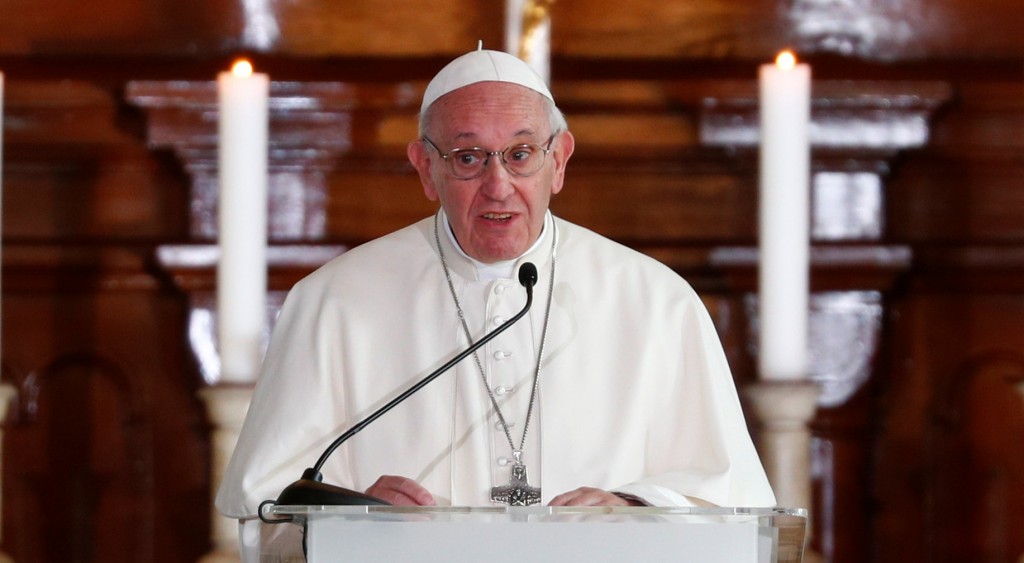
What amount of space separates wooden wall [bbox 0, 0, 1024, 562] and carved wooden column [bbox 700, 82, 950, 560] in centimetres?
1

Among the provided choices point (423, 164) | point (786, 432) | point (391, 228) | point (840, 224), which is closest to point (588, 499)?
point (423, 164)

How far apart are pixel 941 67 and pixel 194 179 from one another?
208 cm

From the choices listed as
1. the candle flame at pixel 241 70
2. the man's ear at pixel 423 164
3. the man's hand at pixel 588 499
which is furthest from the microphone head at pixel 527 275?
the candle flame at pixel 241 70

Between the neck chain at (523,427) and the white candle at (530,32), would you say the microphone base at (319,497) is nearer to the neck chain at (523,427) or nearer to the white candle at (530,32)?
the neck chain at (523,427)

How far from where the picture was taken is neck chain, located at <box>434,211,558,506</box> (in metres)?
2.79

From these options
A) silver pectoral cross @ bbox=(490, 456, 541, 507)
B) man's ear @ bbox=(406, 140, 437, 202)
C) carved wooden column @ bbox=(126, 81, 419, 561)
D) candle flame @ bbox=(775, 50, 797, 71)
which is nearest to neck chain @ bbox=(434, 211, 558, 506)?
silver pectoral cross @ bbox=(490, 456, 541, 507)

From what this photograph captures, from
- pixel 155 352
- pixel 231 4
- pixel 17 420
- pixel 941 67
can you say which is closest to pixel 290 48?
pixel 231 4

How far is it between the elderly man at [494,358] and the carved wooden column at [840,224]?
910 millimetres

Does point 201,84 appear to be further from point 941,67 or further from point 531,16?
point 941,67

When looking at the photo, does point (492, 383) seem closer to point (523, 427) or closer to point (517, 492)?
point (523, 427)

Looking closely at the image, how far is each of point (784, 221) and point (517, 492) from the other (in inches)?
38.7

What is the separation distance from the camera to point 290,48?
4211mm

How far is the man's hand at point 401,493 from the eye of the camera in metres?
2.52

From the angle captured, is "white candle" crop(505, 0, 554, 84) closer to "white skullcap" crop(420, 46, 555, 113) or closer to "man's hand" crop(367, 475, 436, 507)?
"white skullcap" crop(420, 46, 555, 113)
